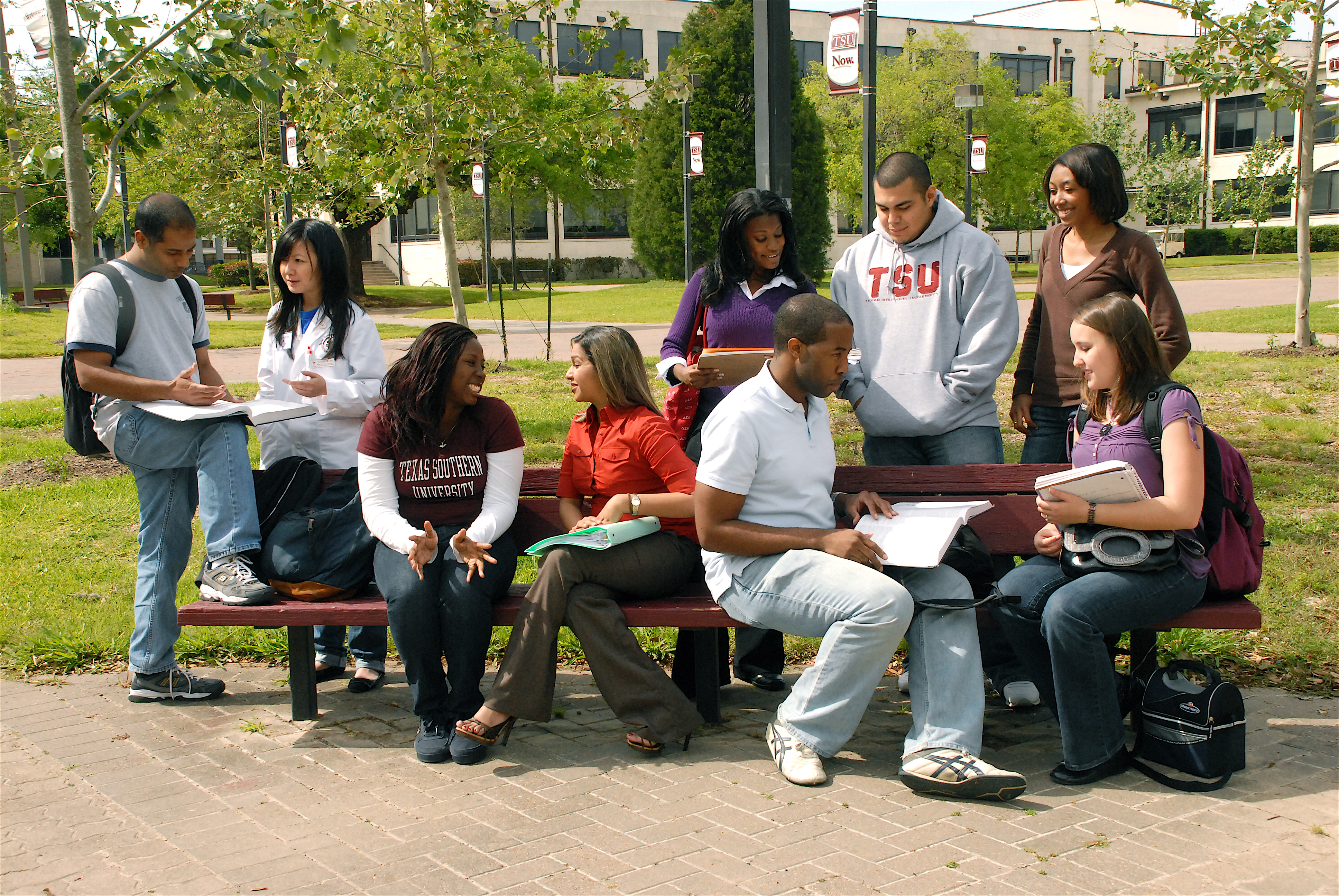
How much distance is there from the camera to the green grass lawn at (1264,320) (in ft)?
53.9

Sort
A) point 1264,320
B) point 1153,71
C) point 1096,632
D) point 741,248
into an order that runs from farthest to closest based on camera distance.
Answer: point 1153,71 → point 1264,320 → point 741,248 → point 1096,632

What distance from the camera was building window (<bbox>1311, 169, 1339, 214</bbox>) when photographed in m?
53.7

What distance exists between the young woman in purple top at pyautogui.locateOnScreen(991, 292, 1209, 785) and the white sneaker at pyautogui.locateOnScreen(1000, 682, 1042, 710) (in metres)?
0.49

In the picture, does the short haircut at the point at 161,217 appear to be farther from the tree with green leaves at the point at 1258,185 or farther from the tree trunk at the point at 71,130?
the tree with green leaves at the point at 1258,185

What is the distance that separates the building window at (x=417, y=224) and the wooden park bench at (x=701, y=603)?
45612 millimetres

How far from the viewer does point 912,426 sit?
455cm

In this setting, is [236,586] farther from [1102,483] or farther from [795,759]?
[1102,483]

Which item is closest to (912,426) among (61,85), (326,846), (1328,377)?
(326,846)

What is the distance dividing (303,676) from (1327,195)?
6165 cm

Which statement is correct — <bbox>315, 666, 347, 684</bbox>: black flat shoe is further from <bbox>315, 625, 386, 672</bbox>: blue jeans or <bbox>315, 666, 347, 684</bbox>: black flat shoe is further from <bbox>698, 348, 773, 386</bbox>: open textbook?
<bbox>698, 348, 773, 386</bbox>: open textbook

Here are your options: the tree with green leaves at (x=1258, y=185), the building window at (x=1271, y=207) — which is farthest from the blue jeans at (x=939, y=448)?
the building window at (x=1271, y=207)

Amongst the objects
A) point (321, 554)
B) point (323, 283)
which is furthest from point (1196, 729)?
point (323, 283)

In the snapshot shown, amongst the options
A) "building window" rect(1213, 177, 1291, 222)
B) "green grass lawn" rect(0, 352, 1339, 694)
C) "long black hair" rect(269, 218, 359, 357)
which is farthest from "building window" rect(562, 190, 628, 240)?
"long black hair" rect(269, 218, 359, 357)

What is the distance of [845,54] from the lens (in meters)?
8.48
